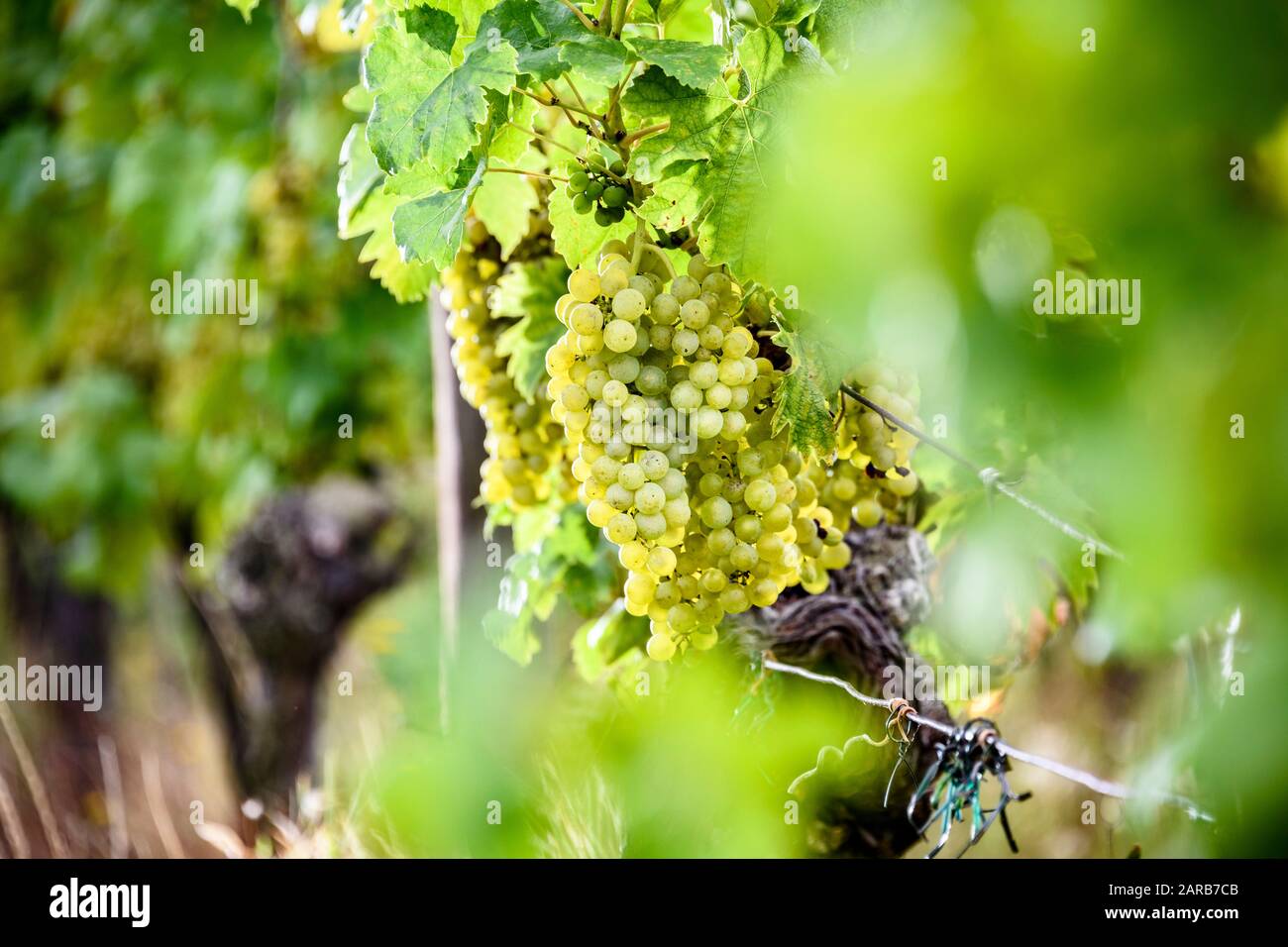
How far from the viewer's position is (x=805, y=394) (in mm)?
567

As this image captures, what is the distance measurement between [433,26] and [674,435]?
0.81ft

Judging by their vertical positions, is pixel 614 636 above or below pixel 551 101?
below

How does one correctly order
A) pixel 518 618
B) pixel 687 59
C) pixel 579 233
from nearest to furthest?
pixel 687 59
pixel 579 233
pixel 518 618

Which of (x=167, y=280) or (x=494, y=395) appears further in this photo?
(x=167, y=280)

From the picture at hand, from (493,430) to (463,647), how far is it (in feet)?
1.07

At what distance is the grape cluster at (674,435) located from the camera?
550mm

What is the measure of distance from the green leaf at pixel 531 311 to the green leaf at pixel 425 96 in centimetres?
22

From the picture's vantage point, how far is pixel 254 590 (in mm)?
2391

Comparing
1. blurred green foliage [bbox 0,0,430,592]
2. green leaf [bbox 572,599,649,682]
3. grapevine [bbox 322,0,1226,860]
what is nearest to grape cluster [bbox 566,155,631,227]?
grapevine [bbox 322,0,1226,860]

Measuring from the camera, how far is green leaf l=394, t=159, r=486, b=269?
57 cm

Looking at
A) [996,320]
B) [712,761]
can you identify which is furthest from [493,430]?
[996,320]

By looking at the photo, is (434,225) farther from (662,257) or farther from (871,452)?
(871,452)

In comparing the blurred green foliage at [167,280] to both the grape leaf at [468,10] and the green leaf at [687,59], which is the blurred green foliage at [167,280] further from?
the green leaf at [687,59]

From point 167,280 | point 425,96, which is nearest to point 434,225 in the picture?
point 425,96
